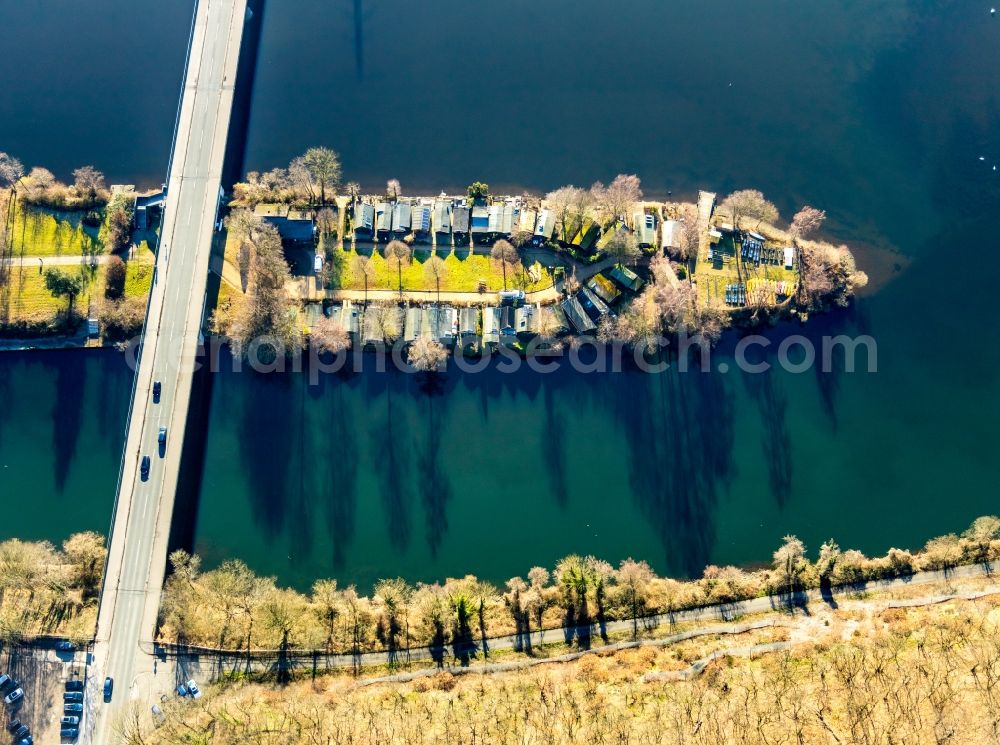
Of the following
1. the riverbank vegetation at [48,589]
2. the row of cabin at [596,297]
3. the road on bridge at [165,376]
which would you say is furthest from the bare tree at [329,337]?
the riverbank vegetation at [48,589]

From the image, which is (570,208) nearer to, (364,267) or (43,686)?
(364,267)

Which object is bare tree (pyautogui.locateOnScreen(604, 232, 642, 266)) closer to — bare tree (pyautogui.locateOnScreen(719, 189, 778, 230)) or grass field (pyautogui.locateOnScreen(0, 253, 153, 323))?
bare tree (pyautogui.locateOnScreen(719, 189, 778, 230))

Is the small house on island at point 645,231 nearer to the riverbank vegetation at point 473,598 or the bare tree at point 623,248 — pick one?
the bare tree at point 623,248

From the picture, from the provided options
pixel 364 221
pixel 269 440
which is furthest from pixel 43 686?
pixel 364 221

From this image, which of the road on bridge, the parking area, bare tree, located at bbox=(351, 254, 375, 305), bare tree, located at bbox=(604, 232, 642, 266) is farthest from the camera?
bare tree, located at bbox=(351, 254, 375, 305)

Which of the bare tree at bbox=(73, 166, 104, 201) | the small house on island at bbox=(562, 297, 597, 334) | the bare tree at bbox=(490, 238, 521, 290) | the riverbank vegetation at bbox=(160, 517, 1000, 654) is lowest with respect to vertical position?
the riverbank vegetation at bbox=(160, 517, 1000, 654)

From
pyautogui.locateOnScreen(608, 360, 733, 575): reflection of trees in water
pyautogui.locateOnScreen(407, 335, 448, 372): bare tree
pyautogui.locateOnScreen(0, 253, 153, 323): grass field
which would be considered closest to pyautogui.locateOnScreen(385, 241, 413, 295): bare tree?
pyautogui.locateOnScreen(407, 335, 448, 372): bare tree
